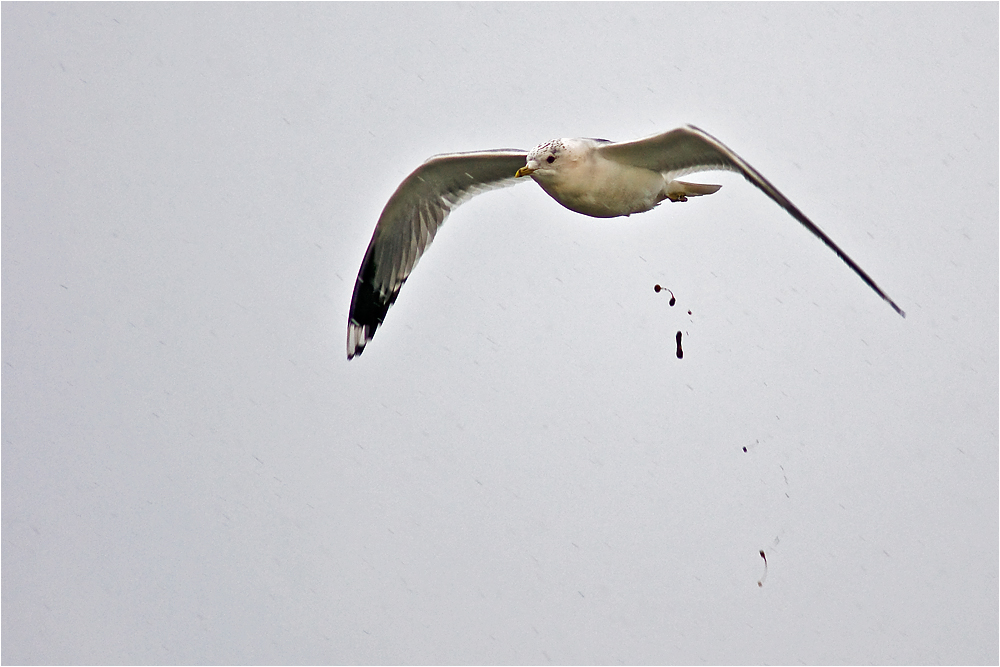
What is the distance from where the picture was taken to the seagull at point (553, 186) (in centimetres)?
626

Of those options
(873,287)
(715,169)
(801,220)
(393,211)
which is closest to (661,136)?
(715,169)

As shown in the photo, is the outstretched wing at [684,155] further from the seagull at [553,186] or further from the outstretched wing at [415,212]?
the outstretched wing at [415,212]

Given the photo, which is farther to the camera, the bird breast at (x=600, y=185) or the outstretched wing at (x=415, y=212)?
the outstretched wing at (x=415, y=212)

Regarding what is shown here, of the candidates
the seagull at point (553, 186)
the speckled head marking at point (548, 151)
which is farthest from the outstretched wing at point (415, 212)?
the speckled head marking at point (548, 151)

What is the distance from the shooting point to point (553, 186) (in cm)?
655

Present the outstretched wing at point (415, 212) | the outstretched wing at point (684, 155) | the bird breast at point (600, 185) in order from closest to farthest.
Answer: the outstretched wing at point (684, 155), the bird breast at point (600, 185), the outstretched wing at point (415, 212)

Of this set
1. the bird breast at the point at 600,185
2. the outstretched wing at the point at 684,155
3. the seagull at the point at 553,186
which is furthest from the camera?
the bird breast at the point at 600,185

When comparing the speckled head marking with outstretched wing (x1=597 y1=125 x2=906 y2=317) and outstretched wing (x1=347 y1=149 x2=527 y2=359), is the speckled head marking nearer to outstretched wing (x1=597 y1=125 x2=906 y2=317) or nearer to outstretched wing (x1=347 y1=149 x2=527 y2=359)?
outstretched wing (x1=597 y1=125 x2=906 y2=317)

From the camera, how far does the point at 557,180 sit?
21.4 feet

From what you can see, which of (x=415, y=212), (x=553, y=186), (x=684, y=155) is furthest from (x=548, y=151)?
(x=415, y=212)

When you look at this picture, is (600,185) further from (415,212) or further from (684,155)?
(415,212)

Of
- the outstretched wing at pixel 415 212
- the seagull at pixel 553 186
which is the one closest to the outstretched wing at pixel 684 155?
the seagull at pixel 553 186

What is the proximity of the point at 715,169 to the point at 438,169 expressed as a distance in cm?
176

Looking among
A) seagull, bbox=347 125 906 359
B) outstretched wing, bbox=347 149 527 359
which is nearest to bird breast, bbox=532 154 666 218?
Answer: seagull, bbox=347 125 906 359
